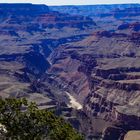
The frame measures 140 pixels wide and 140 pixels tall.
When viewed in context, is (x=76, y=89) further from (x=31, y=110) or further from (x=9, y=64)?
(x=31, y=110)

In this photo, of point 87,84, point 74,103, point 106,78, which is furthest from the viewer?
point 87,84

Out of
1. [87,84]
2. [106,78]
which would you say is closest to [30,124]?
[106,78]

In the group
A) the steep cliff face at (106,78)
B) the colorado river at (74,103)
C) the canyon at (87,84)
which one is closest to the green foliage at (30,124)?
the canyon at (87,84)

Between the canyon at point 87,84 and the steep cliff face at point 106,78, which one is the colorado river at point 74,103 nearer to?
the canyon at point 87,84

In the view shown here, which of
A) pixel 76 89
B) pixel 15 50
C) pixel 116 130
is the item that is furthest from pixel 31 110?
pixel 15 50

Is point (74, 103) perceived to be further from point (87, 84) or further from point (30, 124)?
point (30, 124)

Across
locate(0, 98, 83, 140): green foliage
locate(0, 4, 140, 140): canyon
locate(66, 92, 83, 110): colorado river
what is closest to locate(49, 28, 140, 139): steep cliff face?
locate(0, 4, 140, 140): canyon

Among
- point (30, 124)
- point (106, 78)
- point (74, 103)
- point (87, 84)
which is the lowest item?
point (74, 103)

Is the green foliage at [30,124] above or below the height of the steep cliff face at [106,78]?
above
